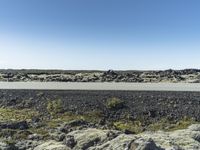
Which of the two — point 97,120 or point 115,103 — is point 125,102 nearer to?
point 115,103

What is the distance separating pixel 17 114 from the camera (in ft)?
171

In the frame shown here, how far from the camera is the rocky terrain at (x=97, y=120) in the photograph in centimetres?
2620

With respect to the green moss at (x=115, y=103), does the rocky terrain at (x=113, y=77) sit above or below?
above

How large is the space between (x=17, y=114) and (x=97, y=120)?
10.3 meters

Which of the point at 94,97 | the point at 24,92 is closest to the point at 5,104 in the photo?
the point at 24,92

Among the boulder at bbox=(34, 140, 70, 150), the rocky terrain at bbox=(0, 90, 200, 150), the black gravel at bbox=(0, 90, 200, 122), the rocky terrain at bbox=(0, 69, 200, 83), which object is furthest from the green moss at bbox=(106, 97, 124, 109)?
the rocky terrain at bbox=(0, 69, 200, 83)

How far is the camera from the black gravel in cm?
5122

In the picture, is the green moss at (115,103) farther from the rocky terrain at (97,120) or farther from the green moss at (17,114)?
the green moss at (17,114)

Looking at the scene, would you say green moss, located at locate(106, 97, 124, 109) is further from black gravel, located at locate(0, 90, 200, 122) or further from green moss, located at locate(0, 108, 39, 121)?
green moss, located at locate(0, 108, 39, 121)

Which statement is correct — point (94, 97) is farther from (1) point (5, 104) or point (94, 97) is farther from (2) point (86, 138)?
(2) point (86, 138)

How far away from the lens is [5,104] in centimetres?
6019

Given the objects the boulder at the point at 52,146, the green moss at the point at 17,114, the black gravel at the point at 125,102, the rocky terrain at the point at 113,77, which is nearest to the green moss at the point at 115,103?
the black gravel at the point at 125,102

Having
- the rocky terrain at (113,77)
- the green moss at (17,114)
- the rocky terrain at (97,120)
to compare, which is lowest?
the green moss at (17,114)

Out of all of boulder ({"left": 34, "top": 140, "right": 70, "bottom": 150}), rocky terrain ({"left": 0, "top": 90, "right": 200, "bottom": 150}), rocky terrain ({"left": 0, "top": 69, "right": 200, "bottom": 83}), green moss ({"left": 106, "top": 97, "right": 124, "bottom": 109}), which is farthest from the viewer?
rocky terrain ({"left": 0, "top": 69, "right": 200, "bottom": 83})
